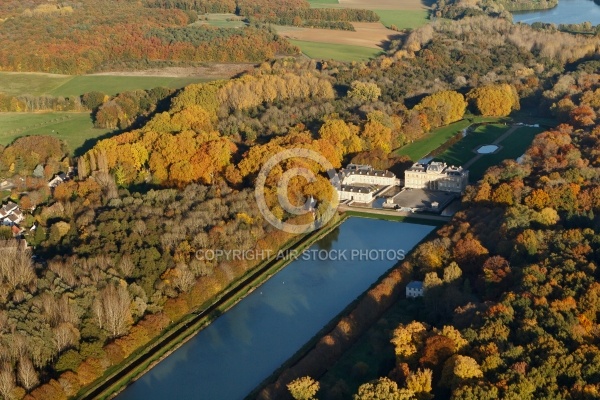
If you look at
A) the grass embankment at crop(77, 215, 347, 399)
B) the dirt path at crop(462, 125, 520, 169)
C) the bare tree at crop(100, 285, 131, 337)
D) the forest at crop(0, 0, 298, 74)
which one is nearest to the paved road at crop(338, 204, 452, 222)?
the grass embankment at crop(77, 215, 347, 399)

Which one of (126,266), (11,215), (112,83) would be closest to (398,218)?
(126,266)

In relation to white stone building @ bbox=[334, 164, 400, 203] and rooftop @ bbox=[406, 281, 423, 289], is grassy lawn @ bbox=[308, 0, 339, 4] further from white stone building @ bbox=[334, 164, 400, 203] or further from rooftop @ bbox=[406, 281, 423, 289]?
rooftop @ bbox=[406, 281, 423, 289]

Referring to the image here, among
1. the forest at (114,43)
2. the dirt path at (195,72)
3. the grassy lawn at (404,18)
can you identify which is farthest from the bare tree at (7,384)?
the grassy lawn at (404,18)

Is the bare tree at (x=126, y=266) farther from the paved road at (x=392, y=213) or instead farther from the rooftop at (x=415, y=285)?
the paved road at (x=392, y=213)

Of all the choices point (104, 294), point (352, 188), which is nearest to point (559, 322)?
point (104, 294)

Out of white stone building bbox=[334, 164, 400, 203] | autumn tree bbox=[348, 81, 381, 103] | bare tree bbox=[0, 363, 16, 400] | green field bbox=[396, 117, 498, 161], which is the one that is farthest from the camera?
autumn tree bbox=[348, 81, 381, 103]

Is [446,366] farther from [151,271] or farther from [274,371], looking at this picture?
[151,271]
